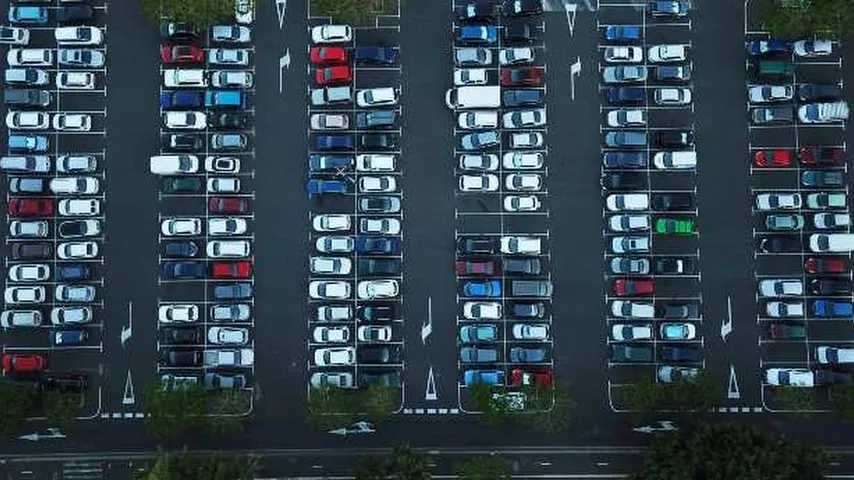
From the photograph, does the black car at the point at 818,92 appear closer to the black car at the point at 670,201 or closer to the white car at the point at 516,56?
the black car at the point at 670,201

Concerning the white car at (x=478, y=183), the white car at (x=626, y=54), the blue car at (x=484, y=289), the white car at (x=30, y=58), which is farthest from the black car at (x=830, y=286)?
the white car at (x=30, y=58)

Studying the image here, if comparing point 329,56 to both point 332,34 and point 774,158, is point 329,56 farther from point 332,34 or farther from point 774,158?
point 774,158

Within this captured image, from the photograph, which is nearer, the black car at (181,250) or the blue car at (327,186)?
the black car at (181,250)

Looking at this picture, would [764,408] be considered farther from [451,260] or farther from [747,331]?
[451,260]

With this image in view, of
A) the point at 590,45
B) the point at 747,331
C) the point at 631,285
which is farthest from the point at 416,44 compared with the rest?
the point at 747,331

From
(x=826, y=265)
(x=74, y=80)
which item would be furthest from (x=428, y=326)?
(x=74, y=80)

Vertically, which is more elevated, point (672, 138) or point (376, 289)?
point (672, 138)

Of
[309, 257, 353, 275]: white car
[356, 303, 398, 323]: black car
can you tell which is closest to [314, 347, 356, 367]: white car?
[356, 303, 398, 323]: black car
